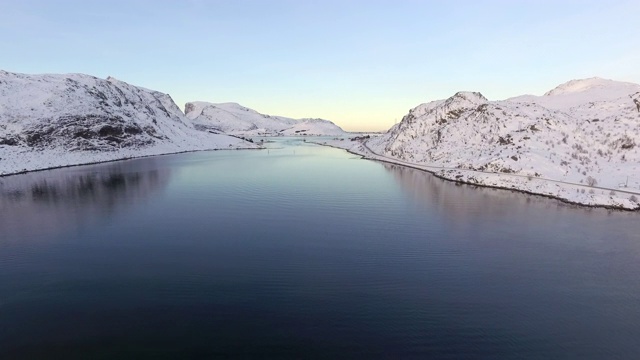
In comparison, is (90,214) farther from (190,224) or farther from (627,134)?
(627,134)

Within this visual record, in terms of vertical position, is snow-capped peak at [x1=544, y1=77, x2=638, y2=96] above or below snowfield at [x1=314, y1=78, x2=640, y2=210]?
above

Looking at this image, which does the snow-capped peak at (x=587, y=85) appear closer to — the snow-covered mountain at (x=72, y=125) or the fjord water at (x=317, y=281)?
the fjord water at (x=317, y=281)

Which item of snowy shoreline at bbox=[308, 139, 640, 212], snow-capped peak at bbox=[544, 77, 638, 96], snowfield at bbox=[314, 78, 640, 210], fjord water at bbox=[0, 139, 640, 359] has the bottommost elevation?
fjord water at bbox=[0, 139, 640, 359]

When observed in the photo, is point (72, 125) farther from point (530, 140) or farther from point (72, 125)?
point (530, 140)

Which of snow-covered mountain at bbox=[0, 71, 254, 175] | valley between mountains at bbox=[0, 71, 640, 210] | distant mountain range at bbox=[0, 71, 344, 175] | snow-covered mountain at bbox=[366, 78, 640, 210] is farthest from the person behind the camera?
snow-covered mountain at bbox=[0, 71, 254, 175]

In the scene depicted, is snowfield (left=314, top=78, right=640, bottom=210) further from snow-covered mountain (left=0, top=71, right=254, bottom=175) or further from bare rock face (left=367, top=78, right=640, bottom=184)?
snow-covered mountain (left=0, top=71, right=254, bottom=175)

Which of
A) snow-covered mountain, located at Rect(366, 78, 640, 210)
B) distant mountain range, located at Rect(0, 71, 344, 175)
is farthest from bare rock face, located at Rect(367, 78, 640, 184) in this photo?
distant mountain range, located at Rect(0, 71, 344, 175)

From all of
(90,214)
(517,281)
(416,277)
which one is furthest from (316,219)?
(90,214)
